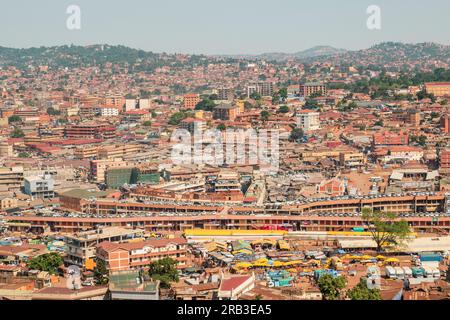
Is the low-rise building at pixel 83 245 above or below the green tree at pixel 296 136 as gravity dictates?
below

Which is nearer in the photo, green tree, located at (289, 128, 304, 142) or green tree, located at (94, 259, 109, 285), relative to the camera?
green tree, located at (94, 259, 109, 285)

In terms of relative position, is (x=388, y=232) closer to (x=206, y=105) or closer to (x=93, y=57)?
(x=206, y=105)

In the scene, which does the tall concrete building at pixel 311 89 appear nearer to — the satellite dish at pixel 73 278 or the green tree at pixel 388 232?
the green tree at pixel 388 232

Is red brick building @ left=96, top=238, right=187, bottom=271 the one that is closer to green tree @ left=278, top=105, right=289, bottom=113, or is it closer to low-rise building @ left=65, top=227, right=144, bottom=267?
low-rise building @ left=65, top=227, right=144, bottom=267

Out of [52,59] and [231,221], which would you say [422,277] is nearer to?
[231,221]

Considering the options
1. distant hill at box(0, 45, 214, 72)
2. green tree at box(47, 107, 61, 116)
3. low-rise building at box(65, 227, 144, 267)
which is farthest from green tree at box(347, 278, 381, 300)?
distant hill at box(0, 45, 214, 72)

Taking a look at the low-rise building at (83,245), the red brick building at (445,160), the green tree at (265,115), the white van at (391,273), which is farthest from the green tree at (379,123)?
the white van at (391,273)
